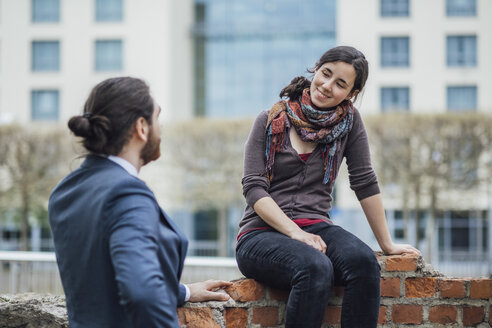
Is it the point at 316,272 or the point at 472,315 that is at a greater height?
the point at 316,272

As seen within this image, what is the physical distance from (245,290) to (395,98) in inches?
1187

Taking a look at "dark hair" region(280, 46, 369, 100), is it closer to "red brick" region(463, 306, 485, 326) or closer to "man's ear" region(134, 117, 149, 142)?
"red brick" region(463, 306, 485, 326)

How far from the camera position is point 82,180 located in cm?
208

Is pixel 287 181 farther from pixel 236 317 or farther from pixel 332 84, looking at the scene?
pixel 236 317

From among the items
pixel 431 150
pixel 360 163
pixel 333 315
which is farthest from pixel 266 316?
pixel 431 150

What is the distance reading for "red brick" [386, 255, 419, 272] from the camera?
345 centimetres

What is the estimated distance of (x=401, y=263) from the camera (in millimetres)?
3461

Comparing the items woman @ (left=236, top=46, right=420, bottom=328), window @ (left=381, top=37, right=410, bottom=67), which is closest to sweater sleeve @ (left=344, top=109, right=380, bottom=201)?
woman @ (left=236, top=46, right=420, bottom=328)

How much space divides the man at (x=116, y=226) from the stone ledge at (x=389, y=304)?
1183 mm

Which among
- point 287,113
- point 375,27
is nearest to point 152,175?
point 375,27

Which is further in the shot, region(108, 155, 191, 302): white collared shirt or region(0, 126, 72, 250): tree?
region(0, 126, 72, 250): tree

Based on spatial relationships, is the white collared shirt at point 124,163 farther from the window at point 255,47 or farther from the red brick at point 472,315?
the window at point 255,47

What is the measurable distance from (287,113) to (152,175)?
2474cm

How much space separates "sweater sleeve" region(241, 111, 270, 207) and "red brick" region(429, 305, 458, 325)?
1.16 m
